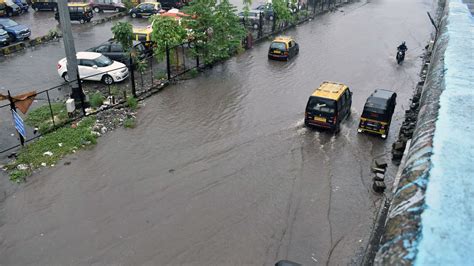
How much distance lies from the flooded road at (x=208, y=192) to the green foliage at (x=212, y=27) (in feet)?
13.0

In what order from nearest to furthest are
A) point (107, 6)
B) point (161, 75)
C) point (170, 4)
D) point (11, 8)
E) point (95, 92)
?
1. point (95, 92)
2. point (161, 75)
3. point (11, 8)
4. point (107, 6)
5. point (170, 4)

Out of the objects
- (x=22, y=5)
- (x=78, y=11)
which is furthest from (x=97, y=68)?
(x=22, y=5)

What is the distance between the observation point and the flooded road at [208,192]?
1059 cm

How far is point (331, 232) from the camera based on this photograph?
11352 mm

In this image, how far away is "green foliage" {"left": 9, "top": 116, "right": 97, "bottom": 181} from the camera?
45.3 feet

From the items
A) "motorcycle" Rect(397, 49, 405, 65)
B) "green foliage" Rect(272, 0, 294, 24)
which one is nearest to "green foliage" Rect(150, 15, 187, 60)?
"green foliage" Rect(272, 0, 294, 24)

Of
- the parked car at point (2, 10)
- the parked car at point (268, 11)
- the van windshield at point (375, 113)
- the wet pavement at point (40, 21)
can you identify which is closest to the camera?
the van windshield at point (375, 113)

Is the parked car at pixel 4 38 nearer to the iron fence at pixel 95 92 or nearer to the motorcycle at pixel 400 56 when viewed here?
the iron fence at pixel 95 92

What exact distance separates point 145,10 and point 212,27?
17.5 metres

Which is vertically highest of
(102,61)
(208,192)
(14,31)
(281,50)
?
(102,61)

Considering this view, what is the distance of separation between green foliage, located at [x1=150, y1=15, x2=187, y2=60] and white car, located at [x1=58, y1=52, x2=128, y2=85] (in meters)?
2.42

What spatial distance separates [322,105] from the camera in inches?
651

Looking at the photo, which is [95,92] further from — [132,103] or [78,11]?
[78,11]

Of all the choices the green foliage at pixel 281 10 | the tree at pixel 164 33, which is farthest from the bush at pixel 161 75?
the green foliage at pixel 281 10
